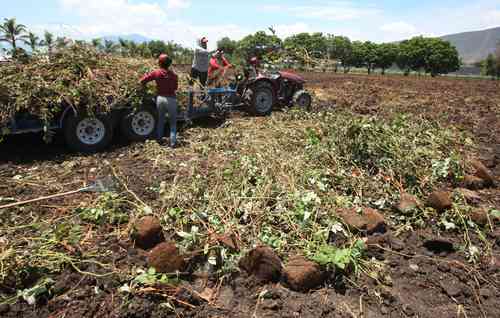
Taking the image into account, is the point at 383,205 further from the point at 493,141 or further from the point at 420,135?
the point at 493,141

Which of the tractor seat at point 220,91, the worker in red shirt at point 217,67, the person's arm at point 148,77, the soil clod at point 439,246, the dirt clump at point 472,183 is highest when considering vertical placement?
the worker in red shirt at point 217,67

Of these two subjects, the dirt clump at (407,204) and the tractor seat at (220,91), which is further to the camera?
the tractor seat at (220,91)

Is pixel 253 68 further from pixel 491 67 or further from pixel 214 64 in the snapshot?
pixel 491 67

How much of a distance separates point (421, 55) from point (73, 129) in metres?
75.1

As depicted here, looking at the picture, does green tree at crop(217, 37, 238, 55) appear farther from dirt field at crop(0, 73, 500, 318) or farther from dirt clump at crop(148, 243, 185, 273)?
dirt clump at crop(148, 243, 185, 273)

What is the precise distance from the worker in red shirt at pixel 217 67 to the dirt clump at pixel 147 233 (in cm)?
552

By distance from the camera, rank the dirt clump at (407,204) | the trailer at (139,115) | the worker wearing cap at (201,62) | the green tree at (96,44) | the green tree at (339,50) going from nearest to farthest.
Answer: the dirt clump at (407,204) < the trailer at (139,115) < the green tree at (96,44) < the worker wearing cap at (201,62) < the green tree at (339,50)

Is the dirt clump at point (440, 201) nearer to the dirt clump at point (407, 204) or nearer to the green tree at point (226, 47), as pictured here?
the dirt clump at point (407, 204)

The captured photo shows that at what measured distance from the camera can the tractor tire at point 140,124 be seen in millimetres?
6402

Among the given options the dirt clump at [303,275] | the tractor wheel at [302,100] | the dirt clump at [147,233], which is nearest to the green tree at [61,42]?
the dirt clump at [147,233]

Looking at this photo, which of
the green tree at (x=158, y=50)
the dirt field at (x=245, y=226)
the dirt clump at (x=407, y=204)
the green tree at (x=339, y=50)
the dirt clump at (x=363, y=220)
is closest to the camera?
the dirt field at (x=245, y=226)

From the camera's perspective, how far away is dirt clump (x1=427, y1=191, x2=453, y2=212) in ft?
14.6

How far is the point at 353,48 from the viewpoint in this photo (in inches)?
2874

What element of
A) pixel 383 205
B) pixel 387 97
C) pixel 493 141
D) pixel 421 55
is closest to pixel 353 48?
pixel 421 55
